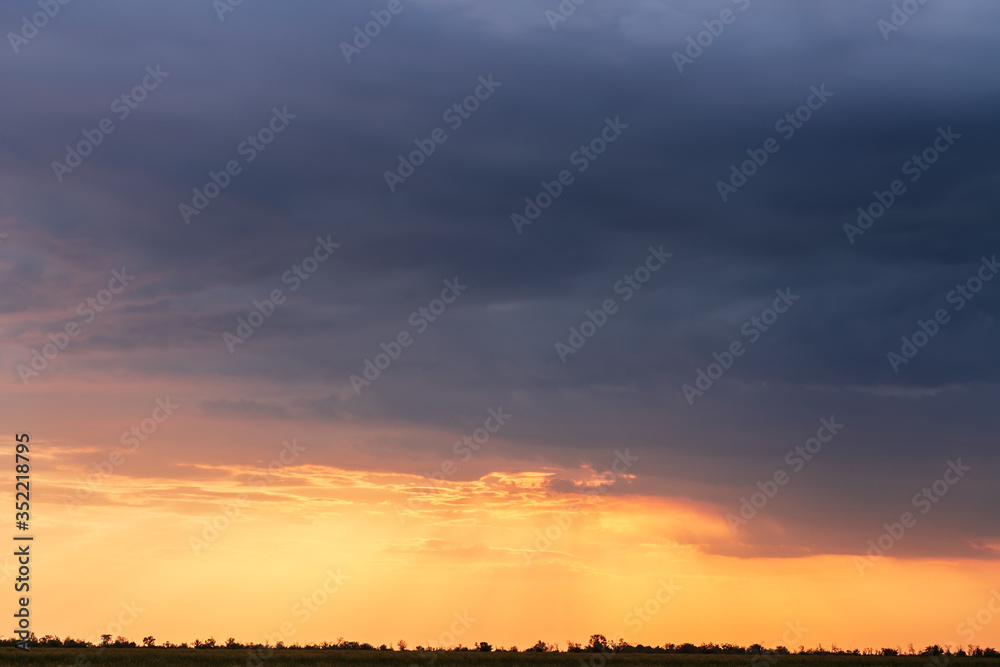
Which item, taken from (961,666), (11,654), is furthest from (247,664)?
(961,666)

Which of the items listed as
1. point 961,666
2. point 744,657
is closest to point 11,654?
point 744,657

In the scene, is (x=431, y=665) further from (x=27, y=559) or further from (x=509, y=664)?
(x=27, y=559)

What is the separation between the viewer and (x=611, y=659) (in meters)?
60.3

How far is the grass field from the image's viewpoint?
5325cm

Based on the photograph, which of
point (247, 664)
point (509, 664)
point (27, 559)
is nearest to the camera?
point (27, 559)

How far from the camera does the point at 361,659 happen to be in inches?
2208

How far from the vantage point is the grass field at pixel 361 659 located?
53250 millimetres

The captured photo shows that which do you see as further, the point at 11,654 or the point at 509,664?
the point at 509,664

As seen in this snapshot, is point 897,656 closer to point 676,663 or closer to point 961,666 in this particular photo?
point 961,666

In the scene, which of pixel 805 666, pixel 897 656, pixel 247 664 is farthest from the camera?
pixel 897 656

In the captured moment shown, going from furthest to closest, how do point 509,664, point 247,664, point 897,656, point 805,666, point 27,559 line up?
point 897,656, point 805,666, point 509,664, point 247,664, point 27,559

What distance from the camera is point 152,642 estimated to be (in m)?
63.4

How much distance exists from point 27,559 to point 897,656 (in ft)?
190

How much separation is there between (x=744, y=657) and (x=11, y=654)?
44850 mm
